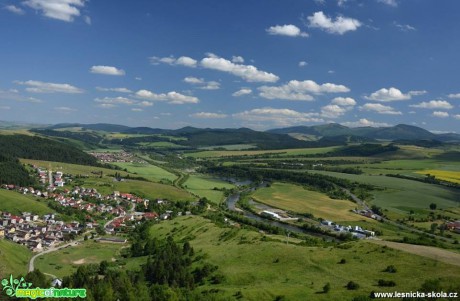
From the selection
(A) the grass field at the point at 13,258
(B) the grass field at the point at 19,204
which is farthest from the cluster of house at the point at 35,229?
(A) the grass field at the point at 13,258

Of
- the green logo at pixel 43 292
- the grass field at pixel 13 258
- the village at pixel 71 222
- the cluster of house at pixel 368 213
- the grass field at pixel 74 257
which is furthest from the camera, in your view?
the cluster of house at pixel 368 213

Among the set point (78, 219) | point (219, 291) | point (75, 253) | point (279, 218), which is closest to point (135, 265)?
point (75, 253)

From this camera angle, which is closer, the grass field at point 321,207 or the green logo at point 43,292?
the green logo at point 43,292

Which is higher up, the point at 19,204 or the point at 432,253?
the point at 432,253

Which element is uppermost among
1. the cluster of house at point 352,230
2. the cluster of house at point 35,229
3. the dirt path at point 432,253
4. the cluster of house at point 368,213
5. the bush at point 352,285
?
the dirt path at point 432,253

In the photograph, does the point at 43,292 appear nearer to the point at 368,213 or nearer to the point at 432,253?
the point at 432,253

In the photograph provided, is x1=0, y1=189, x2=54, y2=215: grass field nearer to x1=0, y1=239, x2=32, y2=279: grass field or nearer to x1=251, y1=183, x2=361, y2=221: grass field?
x1=0, y1=239, x2=32, y2=279: grass field

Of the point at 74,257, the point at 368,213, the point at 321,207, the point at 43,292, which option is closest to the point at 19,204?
the point at 74,257

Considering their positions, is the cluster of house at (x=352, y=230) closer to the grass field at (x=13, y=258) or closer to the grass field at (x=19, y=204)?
the grass field at (x=13, y=258)
